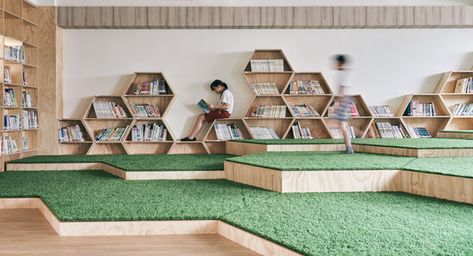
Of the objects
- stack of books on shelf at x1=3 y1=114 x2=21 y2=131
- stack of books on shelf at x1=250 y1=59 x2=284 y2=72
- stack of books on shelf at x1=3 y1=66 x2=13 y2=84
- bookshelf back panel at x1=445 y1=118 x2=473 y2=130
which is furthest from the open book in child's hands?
bookshelf back panel at x1=445 y1=118 x2=473 y2=130

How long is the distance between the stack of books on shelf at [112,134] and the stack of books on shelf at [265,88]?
2.46 m

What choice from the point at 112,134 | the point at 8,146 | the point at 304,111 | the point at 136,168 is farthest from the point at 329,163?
the point at 8,146

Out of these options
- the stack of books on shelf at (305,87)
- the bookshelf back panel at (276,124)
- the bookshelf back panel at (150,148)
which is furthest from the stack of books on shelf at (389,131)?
the bookshelf back panel at (150,148)

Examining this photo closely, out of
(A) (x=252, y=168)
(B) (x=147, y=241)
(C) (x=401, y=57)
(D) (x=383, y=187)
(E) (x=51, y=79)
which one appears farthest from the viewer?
(C) (x=401, y=57)

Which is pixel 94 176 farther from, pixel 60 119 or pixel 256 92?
pixel 256 92

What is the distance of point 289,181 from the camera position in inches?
149

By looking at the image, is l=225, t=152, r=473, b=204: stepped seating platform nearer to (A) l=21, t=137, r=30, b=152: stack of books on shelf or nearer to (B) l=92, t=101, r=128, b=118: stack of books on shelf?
(B) l=92, t=101, r=128, b=118: stack of books on shelf

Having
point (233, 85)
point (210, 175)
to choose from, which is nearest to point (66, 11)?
point (233, 85)

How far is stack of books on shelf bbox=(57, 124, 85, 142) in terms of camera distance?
23.8ft

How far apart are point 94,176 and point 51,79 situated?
3.03 m

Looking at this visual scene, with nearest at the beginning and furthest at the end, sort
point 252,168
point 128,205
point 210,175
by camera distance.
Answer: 1. point 128,205
2. point 252,168
3. point 210,175

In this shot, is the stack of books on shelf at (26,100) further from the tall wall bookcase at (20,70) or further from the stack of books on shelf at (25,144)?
the stack of books on shelf at (25,144)

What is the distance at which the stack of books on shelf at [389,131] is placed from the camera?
7.47m

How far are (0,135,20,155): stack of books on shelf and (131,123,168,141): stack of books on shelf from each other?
1871mm
